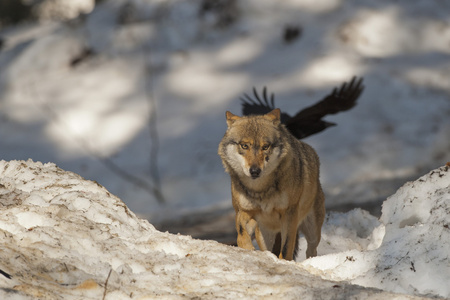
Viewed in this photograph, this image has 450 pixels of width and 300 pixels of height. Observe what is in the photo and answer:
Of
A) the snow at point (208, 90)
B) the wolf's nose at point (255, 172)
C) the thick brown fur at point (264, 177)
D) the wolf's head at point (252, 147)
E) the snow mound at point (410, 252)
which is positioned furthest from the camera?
the snow at point (208, 90)

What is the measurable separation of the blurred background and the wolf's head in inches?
128

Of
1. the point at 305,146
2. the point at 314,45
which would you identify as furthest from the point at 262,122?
the point at 314,45

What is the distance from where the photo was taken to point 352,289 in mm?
3072

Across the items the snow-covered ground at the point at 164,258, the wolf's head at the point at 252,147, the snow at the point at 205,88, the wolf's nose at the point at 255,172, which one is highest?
the snow at the point at 205,88

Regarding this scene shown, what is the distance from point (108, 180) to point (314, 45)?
4.54 m

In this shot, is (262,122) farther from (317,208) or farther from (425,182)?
(425,182)

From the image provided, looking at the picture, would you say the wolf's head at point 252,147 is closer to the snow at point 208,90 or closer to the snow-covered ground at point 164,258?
the snow at point 208,90

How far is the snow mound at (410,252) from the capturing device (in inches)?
137

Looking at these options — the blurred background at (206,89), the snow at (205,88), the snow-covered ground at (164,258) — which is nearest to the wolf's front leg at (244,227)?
the snow-covered ground at (164,258)

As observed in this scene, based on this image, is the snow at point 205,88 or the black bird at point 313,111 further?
the snow at point 205,88

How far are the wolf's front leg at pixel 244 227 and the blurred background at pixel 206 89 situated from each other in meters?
3.14

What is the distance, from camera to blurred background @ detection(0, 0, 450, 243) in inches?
395

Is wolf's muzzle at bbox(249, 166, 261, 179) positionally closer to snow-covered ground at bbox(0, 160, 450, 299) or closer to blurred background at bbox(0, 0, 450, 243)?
snow-covered ground at bbox(0, 160, 450, 299)

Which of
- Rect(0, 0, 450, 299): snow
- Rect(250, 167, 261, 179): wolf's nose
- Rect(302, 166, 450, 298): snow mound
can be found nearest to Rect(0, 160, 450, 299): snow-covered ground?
Rect(302, 166, 450, 298): snow mound
